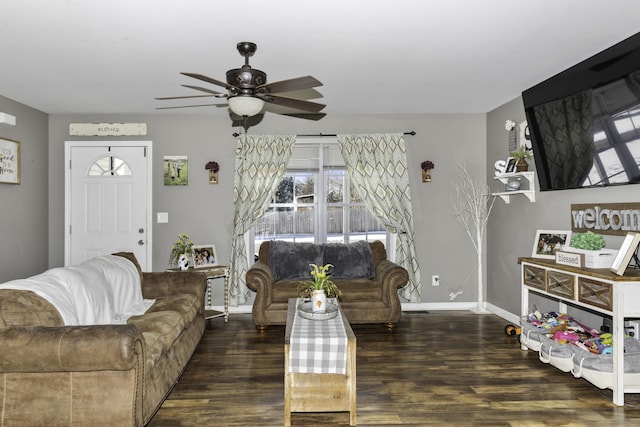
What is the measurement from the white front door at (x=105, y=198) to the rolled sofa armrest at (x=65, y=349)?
11.2 ft

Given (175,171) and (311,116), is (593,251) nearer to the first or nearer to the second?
(311,116)

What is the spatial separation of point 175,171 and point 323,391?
3916 millimetres

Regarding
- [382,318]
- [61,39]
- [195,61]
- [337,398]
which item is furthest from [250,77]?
[382,318]

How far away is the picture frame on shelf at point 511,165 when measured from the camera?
474 centimetres

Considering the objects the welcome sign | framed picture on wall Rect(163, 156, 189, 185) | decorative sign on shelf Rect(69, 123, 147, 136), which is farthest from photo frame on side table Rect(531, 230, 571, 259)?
decorative sign on shelf Rect(69, 123, 147, 136)

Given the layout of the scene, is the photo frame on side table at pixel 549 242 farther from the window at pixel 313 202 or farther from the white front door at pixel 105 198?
the white front door at pixel 105 198

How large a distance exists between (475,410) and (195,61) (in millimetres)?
3481

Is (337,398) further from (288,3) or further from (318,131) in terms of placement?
(318,131)

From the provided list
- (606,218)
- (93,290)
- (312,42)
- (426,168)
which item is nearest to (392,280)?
(426,168)

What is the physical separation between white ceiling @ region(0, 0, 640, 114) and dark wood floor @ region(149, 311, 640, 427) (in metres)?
2.63

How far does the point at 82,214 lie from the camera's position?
5570 mm

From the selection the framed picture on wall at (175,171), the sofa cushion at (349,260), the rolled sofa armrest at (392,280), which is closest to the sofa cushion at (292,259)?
the sofa cushion at (349,260)

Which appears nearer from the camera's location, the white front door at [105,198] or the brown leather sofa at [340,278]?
the brown leather sofa at [340,278]

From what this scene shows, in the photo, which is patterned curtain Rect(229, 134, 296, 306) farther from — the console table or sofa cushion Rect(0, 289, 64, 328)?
the console table
